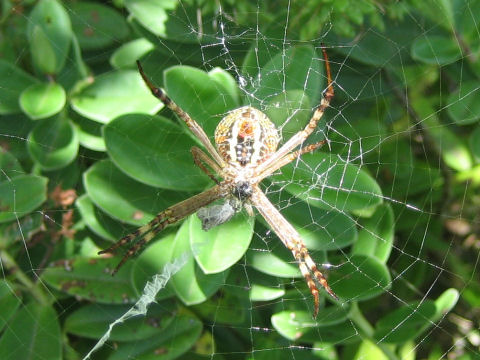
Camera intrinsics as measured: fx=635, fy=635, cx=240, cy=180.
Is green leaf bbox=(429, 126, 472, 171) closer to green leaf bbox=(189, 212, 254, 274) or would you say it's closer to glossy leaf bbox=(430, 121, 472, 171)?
glossy leaf bbox=(430, 121, 472, 171)

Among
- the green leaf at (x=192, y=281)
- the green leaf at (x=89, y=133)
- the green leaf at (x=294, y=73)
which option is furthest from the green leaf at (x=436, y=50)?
the green leaf at (x=89, y=133)

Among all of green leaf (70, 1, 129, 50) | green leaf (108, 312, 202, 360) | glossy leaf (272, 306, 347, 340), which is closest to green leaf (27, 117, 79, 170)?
green leaf (70, 1, 129, 50)

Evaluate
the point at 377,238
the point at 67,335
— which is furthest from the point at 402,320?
the point at 67,335

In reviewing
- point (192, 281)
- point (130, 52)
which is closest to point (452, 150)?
point (192, 281)

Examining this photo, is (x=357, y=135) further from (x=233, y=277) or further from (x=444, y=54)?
(x=233, y=277)

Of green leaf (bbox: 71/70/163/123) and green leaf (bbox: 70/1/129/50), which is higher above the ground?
green leaf (bbox: 70/1/129/50)

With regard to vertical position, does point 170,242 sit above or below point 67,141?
below

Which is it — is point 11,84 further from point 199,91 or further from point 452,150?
point 452,150

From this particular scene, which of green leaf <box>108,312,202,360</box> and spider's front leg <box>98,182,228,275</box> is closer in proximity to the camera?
green leaf <box>108,312,202,360</box>
